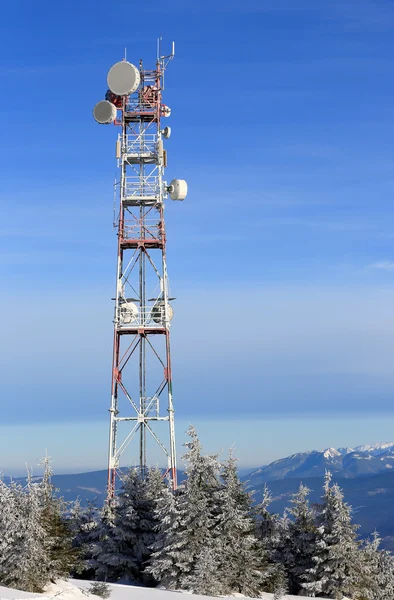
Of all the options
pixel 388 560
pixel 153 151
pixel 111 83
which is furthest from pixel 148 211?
pixel 388 560

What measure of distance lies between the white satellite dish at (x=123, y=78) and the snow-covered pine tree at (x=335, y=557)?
29.6 metres

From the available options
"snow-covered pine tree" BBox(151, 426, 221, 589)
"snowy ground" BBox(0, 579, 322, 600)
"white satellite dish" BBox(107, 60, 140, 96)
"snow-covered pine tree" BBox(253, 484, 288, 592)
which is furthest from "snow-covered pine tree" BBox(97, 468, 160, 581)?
"white satellite dish" BBox(107, 60, 140, 96)

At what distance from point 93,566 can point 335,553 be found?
13.2 metres

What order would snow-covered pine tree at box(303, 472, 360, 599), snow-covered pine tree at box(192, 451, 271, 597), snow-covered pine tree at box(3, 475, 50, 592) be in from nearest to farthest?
snow-covered pine tree at box(3, 475, 50, 592) → snow-covered pine tree at box(192, 451, 271, 597) → snow-covered pine tree at box(303, 472, 360, 599)

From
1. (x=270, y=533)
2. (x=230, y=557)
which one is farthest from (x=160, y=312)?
(x=230, y=557)

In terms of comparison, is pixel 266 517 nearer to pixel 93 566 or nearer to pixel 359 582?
pixel 359 582

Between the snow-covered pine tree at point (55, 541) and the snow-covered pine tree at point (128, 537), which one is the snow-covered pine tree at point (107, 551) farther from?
the snow-covered pine tree at point (55, 541)

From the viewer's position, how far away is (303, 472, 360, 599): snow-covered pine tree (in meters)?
44.2

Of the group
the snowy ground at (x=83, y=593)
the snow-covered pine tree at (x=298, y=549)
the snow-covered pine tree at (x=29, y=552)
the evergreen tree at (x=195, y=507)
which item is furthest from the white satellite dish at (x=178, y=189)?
the snowy ground at (x=83, y=593)

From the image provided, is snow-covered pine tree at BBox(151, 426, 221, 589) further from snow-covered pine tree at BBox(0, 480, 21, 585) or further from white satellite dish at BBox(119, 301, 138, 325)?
white satellite dish at BBox(119, 301, 138, 325)

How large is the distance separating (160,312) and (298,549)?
17.3m

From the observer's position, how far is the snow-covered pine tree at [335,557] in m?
44.2

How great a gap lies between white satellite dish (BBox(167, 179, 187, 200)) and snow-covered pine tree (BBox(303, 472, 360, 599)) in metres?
21.9

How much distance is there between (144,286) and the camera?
55062 mm
